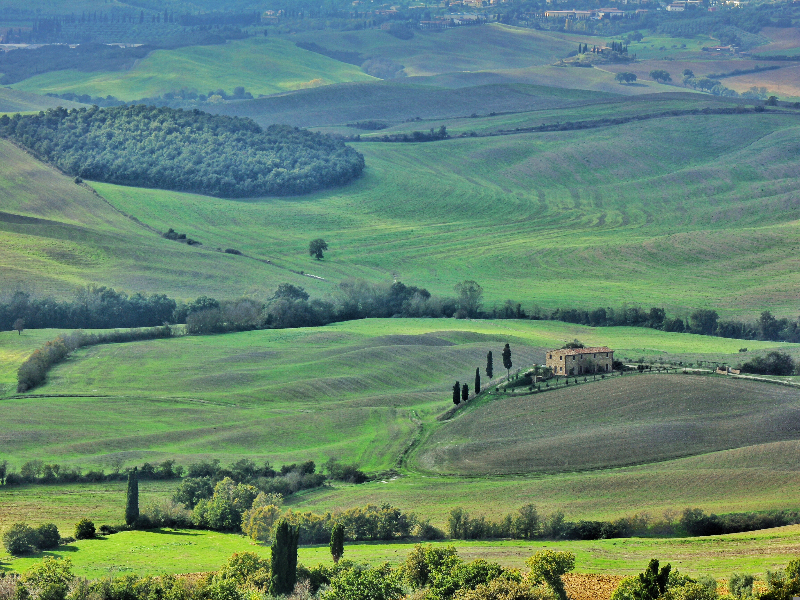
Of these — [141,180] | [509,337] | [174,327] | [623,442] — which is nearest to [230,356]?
[174,327]

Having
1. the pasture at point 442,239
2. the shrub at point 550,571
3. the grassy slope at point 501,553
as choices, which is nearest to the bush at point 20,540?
the grassy slope at point 501,553

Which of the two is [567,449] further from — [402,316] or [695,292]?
[695,292]

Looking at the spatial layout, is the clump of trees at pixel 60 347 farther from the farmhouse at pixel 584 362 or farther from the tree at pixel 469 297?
the farmhouse at pixel 584 362

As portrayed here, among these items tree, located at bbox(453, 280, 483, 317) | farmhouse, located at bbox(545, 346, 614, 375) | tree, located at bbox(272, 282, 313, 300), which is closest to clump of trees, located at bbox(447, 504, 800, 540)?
farmhouse, located at bbox(545, 346, 614, 375)

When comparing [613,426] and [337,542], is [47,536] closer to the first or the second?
[337,542]

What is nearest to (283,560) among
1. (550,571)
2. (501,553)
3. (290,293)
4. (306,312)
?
(550,571)

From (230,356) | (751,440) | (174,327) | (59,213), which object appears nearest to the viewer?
(751,440)
